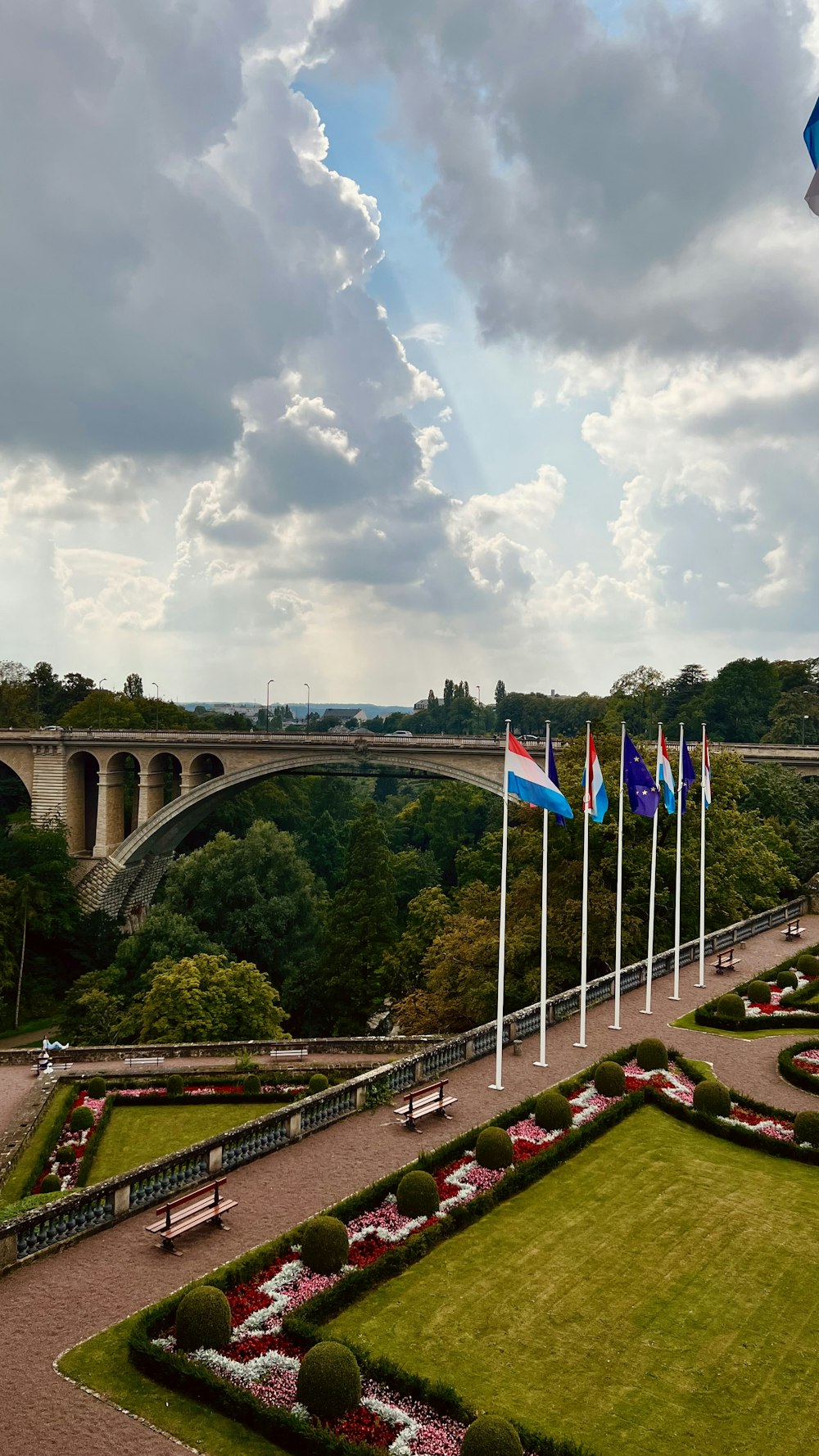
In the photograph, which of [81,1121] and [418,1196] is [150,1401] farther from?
[81,1121]

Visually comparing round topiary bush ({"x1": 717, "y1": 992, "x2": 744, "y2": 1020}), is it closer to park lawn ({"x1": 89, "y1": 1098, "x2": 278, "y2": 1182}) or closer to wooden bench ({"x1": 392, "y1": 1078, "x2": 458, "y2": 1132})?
wooden bench ({"x1": 392, "y1": 1078, "x2": 458, "y2": 1132})

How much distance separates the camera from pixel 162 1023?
3834 cm

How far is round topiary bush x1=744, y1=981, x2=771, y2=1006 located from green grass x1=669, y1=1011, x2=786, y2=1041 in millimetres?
1654

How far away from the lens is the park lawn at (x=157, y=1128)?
2384 centimetres

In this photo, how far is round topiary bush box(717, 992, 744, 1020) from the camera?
26984 millimetres

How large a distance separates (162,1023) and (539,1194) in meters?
24.8

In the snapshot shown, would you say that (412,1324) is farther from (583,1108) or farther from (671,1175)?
(583,1108)

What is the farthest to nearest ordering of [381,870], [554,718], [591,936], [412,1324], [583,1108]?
1. [554,718]
2. [381,870]
3. [591,936]
4. [583,1108]
5. [412,1324]

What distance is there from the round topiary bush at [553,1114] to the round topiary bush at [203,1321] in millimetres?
8372

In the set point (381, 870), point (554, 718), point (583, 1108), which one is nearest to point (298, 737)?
point (381, 870)

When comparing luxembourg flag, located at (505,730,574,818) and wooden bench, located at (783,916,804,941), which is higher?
luxembourg flag, located at (505,730,574,818)

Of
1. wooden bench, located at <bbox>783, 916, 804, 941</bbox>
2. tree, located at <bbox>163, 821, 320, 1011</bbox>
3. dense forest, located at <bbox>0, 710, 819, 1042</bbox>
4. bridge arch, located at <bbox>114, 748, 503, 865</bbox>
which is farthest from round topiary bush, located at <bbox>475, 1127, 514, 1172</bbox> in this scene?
bridge arch, located at <bbox>114, 748, 503, 865</bbox>

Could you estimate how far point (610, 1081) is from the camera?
21.2 meters

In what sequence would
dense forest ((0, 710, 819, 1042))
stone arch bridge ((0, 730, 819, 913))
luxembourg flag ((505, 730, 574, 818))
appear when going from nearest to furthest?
luxembourg flag ((505, 730, 574, 818))
dense forest ((0, 710, 819, 1042))
stone arch bridge ((0, 730, 819, 913))
